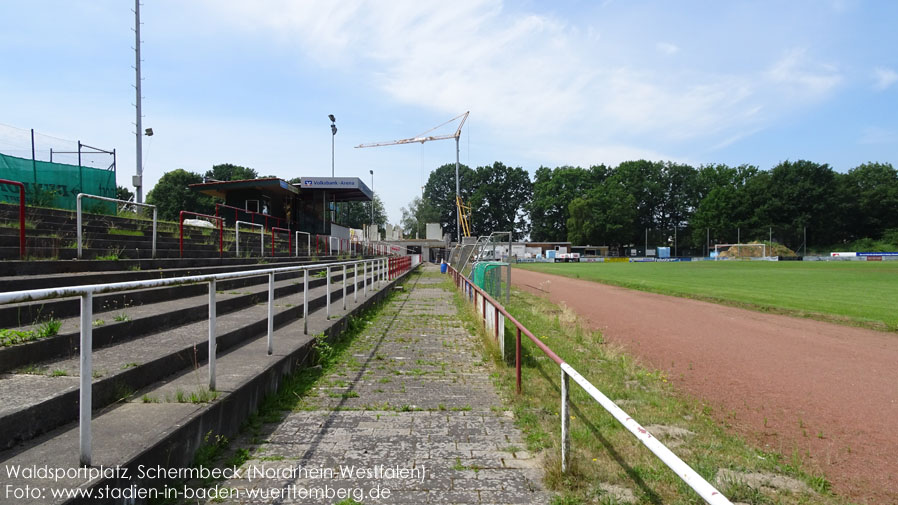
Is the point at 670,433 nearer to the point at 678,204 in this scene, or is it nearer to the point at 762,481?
the point at 762,481

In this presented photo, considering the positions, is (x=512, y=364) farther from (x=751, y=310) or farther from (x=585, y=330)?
(x=751, y=310)

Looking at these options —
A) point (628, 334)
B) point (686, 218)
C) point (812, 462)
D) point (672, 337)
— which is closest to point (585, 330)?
point (628, 334)

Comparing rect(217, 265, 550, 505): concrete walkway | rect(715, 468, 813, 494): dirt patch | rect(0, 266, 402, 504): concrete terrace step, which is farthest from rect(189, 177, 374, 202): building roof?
rect(715, 468, 813, 494): dirt patch

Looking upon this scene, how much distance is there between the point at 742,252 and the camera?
82.2 meters

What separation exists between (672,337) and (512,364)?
5412mm

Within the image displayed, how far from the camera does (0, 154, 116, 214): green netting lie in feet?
41.3

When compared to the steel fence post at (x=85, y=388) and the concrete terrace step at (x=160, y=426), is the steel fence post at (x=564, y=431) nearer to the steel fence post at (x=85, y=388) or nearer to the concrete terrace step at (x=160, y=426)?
the concrete terrace step at (x=160, y=426)

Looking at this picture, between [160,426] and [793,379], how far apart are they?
311 inches

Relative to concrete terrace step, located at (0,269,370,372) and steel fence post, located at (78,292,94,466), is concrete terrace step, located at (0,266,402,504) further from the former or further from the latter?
concrete terrace step, located at (0,269,370,372)

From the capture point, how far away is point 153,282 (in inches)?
127

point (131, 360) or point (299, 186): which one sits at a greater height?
point (299, 186)

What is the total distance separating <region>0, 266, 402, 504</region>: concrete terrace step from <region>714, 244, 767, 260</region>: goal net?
90927 mm

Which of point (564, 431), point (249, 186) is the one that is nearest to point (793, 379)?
point (564, 431)

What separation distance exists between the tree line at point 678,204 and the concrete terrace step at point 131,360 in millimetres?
93405
